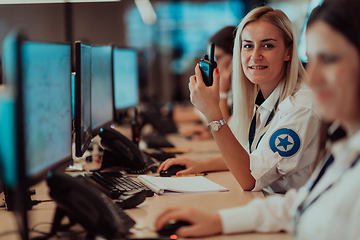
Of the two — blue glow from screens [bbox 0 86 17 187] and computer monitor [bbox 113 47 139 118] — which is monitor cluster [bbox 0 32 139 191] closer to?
blue glow from screens [bbox 0 86 17 187]

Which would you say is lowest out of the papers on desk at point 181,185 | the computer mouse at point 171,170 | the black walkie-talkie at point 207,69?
the computer mouse at point 171,170

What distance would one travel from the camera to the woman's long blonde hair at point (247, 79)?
5.16 feet

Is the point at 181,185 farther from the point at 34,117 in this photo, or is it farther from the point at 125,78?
the point at 125,78

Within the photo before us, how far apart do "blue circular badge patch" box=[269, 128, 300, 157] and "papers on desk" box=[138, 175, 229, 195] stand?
0.25 m

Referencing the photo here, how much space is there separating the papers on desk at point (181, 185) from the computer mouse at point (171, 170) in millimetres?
81

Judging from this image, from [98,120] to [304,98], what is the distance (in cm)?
90

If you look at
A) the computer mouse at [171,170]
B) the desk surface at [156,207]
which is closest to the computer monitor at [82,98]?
the desk surface at [156,207]

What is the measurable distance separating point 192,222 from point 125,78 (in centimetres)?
180

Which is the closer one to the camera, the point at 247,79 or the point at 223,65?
the point at 247,79

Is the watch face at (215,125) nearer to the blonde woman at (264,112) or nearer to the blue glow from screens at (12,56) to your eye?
the blonde woman at (264,112)

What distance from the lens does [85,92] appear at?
1375mm

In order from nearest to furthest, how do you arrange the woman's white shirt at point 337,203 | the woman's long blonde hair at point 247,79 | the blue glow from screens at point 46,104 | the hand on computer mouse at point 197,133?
the woman's white shirt at point 337,203
the blue glow from screens at point 46,104
the woman's long blonde hair at point 247,79
the hand on computer mouse at point 197,133

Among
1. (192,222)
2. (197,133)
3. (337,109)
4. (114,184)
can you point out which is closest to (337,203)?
(337,109)

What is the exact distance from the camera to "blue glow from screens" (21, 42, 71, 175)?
0.83 m
